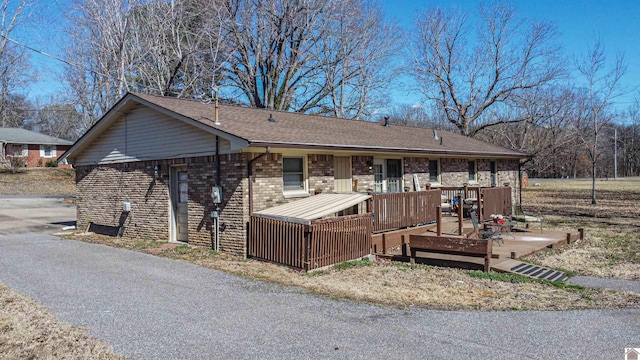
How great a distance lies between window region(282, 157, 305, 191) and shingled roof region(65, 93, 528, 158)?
0.64m

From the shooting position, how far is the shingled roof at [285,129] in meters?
10.8

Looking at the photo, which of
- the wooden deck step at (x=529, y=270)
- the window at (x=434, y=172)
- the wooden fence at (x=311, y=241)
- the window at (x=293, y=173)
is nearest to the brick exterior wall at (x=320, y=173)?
the window at (x=293, y=173)

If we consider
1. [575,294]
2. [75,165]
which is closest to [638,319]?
[575,294]

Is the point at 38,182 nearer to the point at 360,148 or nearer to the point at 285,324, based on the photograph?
the point at 360,148

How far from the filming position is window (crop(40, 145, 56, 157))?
44372mm

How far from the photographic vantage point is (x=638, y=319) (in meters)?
5.91

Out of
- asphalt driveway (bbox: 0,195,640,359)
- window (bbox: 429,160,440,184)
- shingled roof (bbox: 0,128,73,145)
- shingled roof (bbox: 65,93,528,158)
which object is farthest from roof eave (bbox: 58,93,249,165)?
shingled roof (bbox: 0,128,73,145)

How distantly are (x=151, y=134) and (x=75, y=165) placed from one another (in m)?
5.08

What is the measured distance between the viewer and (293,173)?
11.9 metres

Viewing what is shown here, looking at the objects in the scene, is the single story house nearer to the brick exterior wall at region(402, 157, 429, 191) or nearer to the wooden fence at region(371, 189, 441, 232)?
the brick exterior wall at region(402, 157, 429, 191)

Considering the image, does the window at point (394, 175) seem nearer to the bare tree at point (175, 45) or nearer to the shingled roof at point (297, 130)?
the shingled roof at point (297, 130)

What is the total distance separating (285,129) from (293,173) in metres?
1.42

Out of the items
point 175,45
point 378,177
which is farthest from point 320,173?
point 175,45

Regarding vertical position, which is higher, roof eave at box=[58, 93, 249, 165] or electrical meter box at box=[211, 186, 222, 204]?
roof eave at box=[58, 93, 249, 165]
